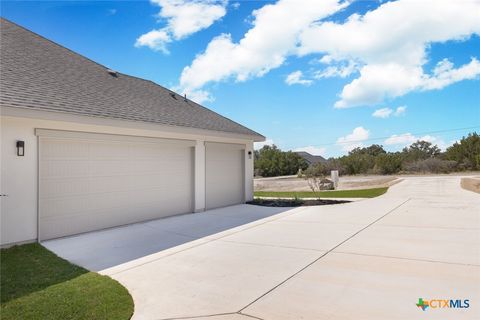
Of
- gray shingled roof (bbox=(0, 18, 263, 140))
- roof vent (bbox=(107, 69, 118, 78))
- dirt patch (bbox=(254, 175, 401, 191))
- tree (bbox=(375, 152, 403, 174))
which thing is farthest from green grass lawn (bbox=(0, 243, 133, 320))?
tree (bbox=(375, 152, 403, 174))

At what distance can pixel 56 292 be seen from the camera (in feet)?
13.4

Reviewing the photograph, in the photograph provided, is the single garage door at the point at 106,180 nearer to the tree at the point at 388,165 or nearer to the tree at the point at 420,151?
the tree at the point at 388,165

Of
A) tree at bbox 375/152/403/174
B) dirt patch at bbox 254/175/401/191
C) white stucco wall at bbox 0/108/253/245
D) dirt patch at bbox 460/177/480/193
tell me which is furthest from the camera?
tree at bbox 375/152/403/174

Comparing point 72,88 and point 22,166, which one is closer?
point 22,166

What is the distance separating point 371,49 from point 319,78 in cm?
641

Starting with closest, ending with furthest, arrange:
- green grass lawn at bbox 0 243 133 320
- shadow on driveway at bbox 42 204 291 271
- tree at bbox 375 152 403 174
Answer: green grass lawn at bbox 0 243 133 320 < shadow on driveway at bbox 42 204 291 271 < tree at bbox 375 152 403 174

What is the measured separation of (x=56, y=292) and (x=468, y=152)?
40.4 meters

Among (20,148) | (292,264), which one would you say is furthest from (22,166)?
(292,264)

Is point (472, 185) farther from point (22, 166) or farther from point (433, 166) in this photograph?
point (433, 166)

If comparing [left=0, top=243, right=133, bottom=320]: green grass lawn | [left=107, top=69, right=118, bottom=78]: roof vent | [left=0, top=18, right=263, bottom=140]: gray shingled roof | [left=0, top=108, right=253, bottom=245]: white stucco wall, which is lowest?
[left=0, top=243, right=133, bottom=320]: green grass lawn

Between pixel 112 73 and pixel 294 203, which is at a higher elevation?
pixel 112 73

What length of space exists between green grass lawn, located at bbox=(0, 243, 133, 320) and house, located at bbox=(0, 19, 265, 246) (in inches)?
69.9

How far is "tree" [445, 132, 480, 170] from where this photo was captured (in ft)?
111

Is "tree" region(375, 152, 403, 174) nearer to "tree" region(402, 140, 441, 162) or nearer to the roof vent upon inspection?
"tree" region(402, 140, 441, 162)
